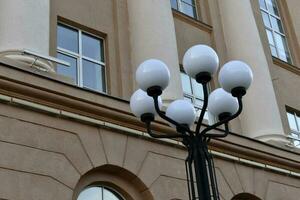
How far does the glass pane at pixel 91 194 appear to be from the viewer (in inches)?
327

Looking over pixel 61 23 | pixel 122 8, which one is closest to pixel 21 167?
pixel 61 23

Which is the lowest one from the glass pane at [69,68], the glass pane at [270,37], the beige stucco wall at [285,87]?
the glass pane at [69,68]

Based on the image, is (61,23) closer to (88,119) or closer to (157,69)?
(88,119)

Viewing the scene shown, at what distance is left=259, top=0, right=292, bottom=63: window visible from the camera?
14883 millimetres

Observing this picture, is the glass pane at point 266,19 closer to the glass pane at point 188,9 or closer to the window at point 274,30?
the window at point 274,30

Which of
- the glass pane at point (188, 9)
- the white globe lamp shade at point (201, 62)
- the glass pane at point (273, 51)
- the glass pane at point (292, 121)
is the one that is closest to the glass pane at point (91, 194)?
the white globe lamp shade at point (201, 62)

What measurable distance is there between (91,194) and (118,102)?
1531 millimetres

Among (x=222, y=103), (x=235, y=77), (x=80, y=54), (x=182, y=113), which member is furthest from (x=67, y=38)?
(x=235, y=77)

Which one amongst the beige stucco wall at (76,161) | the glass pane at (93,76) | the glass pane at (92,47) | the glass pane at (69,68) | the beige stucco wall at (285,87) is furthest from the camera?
the beige stucco wall at (285,87)

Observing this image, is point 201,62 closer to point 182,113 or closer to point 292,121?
point 182,113

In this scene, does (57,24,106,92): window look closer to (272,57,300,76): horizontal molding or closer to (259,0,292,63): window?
(272,57,300,76): horizontal molding

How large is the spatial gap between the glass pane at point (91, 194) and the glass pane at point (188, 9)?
591 cm

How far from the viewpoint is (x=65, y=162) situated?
311 inches

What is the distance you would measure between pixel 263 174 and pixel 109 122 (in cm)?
373
